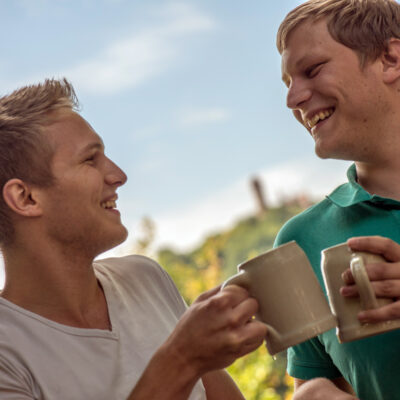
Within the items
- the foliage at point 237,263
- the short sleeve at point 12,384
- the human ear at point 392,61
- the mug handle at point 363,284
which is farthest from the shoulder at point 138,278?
the foliage at point 237,263

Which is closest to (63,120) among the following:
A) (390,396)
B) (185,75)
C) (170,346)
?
(170,346)

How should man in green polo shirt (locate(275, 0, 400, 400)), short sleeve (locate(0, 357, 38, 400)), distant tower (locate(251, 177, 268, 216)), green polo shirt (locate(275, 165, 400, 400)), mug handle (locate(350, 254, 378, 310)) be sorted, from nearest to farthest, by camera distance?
mug handle (locate(350, 254, 378, 310))
short sleeve (locate(0, 357, 38, 400))
green polo shirt (locate(275, 165, 400, 400))
man in green polo shirt (locate(275, 0, 400, 400))
distant tower (locate(251, 177, 268, 216))

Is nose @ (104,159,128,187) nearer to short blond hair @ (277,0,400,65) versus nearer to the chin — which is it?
the chin

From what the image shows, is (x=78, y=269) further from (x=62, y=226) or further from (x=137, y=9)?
(x=137, y=9)

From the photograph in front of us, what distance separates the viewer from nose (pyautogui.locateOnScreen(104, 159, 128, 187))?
4.47 feet

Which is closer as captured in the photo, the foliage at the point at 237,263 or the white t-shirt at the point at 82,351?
the white t-shirt at the point at 82,351

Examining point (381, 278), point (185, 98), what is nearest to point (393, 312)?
point (381, 278)

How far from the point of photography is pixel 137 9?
212 inches

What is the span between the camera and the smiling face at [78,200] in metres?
1.28

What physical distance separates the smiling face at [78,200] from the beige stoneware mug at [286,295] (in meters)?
0.38

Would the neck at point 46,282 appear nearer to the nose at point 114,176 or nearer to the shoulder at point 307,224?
the nose at point 114,176

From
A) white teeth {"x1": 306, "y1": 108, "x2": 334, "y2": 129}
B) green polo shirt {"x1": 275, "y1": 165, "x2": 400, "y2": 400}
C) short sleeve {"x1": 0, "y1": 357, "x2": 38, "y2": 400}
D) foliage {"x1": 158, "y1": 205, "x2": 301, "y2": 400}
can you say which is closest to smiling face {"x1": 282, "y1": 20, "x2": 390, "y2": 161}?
white teeth {"x1": 306, "y1": 108, "x2": 334, "y2": 129}

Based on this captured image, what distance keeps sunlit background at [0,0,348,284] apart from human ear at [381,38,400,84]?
7.30 feet

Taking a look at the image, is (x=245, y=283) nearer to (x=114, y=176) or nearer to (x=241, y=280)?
(x=241, y=280)
